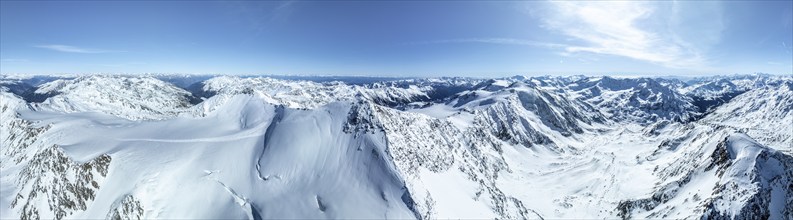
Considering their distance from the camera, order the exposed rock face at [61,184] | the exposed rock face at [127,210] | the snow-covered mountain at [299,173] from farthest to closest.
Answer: the exposed rock face at [61,184], the snow-covered mountain at [299,173], the exposed rock face at [127,210]

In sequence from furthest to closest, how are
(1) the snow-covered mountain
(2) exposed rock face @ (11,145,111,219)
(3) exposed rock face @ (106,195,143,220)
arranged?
(2) exposed rock face @ (11,145,111,219) → (1) the snow-covered mountain → (3) exposed rock face @ (106,195,143,220)

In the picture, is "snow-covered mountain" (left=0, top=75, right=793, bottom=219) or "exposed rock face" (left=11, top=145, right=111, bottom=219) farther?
"exposed rock face" (left=11, top=145, right=111, bottom=219)

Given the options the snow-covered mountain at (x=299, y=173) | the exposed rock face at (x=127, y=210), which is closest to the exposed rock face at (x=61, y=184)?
the snow-covered mountain at (x=299, y=173)

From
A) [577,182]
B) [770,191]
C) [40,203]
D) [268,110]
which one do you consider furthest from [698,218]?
[40,203]

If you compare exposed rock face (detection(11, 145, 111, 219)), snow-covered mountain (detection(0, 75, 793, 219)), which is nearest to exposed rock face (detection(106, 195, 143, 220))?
snow-covered mountain (detection(0, 75, 793, 219))

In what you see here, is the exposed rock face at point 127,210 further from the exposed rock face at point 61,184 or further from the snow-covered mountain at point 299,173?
the exposed rock face at point 61,184

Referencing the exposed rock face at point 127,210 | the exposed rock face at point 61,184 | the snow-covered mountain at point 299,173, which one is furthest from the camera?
the exposed rock face at point 61,184

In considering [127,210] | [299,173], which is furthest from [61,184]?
[299,173]

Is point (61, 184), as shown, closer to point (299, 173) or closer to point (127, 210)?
point (127, 210)

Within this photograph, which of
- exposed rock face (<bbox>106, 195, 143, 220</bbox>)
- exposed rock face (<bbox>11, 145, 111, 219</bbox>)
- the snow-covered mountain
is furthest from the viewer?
exposed rock face (<bbox>11, 145, 111, 219</bbox>)

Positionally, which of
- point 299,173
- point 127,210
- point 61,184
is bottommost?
point 127,210

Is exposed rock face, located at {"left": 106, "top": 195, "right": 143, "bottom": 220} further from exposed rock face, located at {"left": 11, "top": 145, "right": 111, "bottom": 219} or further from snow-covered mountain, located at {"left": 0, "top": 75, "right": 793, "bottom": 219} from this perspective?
exposed rock face, located at {"left": 11, "top": 145, "right": 111, "bottom": 219}
